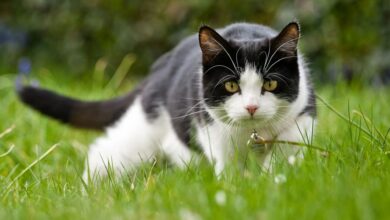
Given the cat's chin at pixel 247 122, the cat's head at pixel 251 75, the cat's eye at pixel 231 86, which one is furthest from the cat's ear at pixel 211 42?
the cat's chin at pixel 247 122

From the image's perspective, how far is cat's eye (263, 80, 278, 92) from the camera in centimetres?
277

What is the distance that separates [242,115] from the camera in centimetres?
271

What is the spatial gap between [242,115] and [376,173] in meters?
0.64

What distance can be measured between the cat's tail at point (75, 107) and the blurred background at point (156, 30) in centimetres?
103

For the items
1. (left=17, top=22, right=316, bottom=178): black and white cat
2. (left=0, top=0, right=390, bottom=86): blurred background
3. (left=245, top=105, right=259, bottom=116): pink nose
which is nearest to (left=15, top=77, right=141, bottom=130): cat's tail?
(left=17, top=22, right=316, bottom=178): black and white cat

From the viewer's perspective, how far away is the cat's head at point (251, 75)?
8.96ft

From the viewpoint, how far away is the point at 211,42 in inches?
111

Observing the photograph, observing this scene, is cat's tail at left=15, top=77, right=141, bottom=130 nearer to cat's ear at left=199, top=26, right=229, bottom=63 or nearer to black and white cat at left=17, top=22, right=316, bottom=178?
black and white cat at left=17, top=22, right=316, bottom=178

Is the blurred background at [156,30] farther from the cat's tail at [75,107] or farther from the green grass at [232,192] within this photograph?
the green grass at [232,192]

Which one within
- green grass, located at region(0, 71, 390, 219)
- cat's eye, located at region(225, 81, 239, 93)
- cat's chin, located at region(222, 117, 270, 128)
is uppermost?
cat's eye, located at region(225, 81, 239, 93)

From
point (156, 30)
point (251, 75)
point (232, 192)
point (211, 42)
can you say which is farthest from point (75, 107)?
point (156, 30)

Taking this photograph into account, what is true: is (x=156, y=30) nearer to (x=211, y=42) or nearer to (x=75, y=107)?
(x=75, y=107)

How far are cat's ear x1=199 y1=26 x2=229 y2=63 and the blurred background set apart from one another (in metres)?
2.28

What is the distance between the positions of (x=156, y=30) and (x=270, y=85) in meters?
3.75
